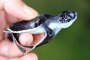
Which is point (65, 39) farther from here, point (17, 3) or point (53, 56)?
point (17, 3)

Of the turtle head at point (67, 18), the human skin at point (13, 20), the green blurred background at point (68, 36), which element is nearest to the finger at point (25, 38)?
the human skin at point (13, 20)

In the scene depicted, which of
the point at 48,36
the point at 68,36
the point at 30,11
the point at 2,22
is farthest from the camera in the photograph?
the point at 68,36

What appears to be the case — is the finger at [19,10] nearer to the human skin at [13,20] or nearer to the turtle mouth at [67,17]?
the human skin at [13,20]

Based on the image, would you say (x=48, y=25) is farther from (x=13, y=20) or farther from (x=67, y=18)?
(x=13, y=20)

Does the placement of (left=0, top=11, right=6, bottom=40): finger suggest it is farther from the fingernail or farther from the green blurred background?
the green blurred background

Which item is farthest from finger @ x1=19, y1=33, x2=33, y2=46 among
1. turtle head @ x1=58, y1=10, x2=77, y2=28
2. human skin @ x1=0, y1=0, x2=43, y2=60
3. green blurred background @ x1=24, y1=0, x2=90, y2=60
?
green blurred background @ x1=24, y1=0, x2=90, y2=60

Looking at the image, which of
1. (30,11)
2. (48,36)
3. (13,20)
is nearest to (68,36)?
(13,20)

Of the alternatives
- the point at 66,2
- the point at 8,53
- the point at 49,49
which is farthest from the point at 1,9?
the point at 66,2
